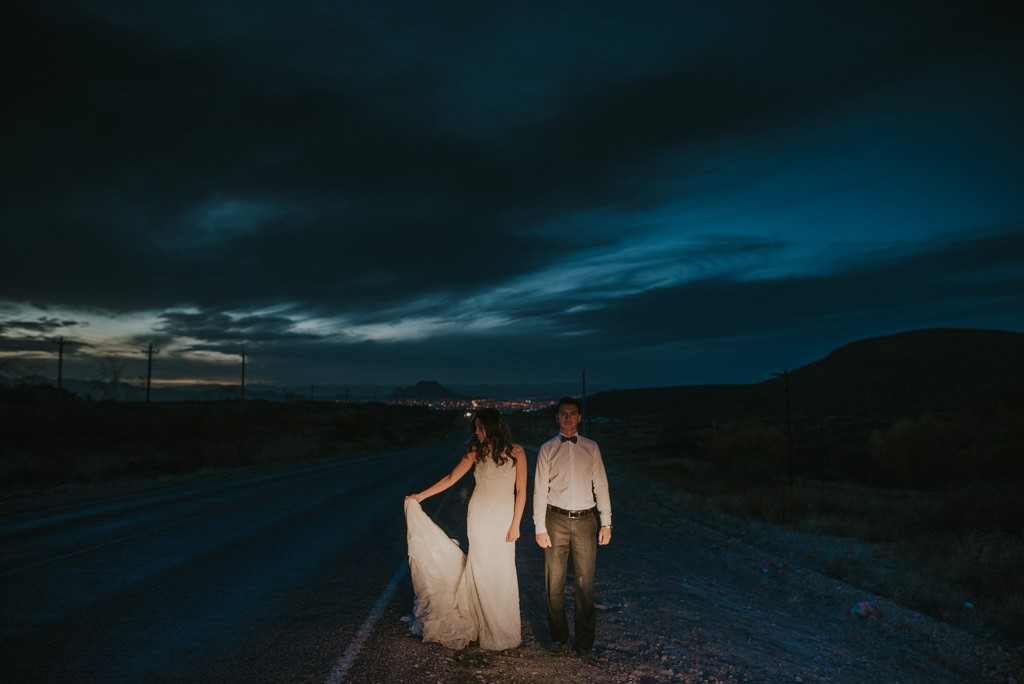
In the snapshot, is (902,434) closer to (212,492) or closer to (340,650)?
(212,492)

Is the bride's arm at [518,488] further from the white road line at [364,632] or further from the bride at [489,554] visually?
Answer: the white road line at [364,632]

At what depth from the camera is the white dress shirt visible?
204 inches

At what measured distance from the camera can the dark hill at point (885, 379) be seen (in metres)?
113

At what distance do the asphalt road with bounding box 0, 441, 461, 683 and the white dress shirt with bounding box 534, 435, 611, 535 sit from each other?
2.01m

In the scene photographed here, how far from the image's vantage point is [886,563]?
12.6 m

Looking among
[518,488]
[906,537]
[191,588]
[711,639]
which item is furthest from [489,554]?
[906,537]

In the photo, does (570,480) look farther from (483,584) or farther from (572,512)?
(483,584)

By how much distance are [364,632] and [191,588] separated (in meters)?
2.84

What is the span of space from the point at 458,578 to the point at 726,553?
807 cm

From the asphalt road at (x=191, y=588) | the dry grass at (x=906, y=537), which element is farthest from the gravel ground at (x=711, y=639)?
the dry grass at (x=906, y=537)

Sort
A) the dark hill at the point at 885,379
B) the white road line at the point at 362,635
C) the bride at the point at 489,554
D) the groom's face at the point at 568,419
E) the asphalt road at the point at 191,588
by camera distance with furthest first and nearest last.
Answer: the dark hill at the point at 885,379 → the groom's face at the point at 568,419 → the bride at the point at 489,554 → the asphalt road at the point at 191,588 → the white road line at the point at 362,635

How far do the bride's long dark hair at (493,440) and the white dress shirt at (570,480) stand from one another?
0.31 m

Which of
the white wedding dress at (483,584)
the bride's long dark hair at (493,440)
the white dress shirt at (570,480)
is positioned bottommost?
the white wedding dress at (483,584)

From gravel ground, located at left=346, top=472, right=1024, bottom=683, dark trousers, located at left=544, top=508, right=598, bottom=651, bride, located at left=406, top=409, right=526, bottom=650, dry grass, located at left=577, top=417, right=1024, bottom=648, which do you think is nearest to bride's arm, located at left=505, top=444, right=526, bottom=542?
bride, located at left=406, top=409, right=526, bottom=650
